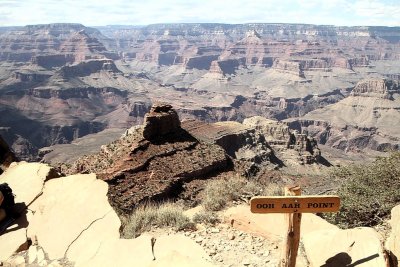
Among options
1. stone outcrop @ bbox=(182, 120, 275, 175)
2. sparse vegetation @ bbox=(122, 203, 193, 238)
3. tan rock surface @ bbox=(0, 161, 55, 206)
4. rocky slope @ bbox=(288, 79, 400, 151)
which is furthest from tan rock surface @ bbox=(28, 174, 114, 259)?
rocky slope @ bbox=(288, 79, 400, 151)

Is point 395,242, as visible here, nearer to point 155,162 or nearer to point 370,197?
point 370,197

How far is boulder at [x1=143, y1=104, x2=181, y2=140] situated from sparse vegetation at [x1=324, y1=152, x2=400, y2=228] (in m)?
16.4

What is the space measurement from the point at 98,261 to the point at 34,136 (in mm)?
157405

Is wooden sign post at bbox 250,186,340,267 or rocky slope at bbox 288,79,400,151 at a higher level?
wooden sign post at bbox 250,186,340,267

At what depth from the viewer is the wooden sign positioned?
664 centimetres

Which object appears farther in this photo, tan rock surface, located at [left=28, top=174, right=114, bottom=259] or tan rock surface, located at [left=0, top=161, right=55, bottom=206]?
tan rock surface, located at [left=0, top=161, right=55, bottom=206]

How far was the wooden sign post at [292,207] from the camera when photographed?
6.65 meters

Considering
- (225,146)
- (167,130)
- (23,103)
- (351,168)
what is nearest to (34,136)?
(23,103)

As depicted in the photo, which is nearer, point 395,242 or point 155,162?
point 395,242

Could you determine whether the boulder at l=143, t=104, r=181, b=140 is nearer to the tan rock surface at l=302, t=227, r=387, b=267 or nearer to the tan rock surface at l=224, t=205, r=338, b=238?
the tan rock surface at l=224, t=205, r=338, b=238

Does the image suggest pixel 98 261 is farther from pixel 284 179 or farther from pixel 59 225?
pixel 284 179

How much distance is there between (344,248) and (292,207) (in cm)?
173

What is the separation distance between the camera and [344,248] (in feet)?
24.9

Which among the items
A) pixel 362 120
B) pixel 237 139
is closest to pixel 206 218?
pixel 237 139
